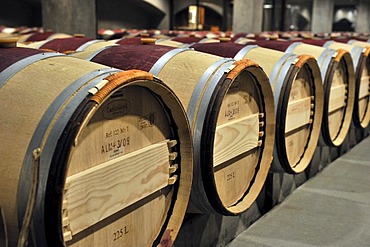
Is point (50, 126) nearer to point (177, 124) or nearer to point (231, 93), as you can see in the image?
point (177, 124)

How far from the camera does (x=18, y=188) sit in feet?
4.91

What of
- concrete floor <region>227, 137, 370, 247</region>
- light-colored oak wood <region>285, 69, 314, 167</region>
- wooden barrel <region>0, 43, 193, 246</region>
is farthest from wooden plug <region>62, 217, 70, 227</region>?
light-colored oak wood <region>285, 69, 314, 167</region>

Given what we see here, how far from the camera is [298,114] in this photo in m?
3.52

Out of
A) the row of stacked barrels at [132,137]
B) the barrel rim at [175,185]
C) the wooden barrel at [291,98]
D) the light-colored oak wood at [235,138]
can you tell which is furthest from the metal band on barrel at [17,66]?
the wooden barrel at [291,98]

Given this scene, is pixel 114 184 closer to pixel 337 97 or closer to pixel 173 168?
pixel 173 168

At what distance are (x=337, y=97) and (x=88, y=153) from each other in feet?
10.4

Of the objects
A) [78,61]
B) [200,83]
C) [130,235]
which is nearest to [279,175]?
[200,83]

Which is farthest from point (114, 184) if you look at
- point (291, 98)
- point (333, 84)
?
point (333, 84)

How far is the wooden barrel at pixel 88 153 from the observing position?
4.87 feet

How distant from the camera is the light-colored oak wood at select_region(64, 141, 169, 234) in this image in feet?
5.40

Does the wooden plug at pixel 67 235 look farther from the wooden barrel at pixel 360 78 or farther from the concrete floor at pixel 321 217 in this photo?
the wooden barrel at pixel 360 78

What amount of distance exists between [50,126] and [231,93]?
4.34 feet

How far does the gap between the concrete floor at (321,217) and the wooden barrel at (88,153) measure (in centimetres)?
126

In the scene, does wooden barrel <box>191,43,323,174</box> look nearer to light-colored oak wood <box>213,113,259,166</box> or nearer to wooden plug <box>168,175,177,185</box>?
light-colored oak wood <box>213,113,259,166</box>
